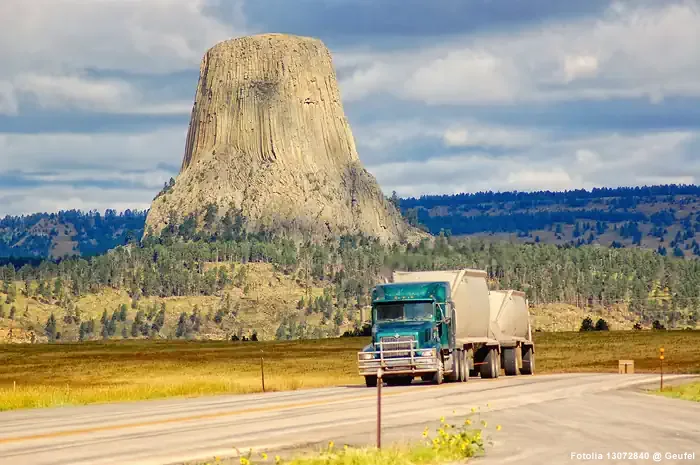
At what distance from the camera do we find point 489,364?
55.9 m

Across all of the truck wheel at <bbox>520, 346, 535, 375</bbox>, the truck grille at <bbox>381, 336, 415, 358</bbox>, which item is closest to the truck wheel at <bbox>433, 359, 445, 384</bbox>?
the truck grille at <bbox>381, 336, 415, 358</bbox>

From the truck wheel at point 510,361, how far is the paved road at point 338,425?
52.2ft

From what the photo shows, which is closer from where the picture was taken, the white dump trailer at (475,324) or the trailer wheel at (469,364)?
the white dump trailer at (475,324)

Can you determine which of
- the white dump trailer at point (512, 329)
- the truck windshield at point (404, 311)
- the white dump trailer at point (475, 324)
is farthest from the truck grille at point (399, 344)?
the white dump trailer at point (512, 329)

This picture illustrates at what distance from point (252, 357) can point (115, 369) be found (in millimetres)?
26977

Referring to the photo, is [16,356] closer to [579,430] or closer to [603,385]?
[603,385]

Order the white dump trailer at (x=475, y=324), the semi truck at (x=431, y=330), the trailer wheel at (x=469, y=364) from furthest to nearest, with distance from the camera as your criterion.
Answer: the trailer wheel at (x=469, y=364), the white dump trailer at (x=475, y=324), the semi truck at (x=431, y=330)

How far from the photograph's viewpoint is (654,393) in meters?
42.8

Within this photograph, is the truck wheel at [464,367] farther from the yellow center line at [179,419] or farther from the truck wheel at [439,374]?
the yellow center line at [179,419]

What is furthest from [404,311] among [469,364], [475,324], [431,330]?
[469,364]

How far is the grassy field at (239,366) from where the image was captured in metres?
54.1

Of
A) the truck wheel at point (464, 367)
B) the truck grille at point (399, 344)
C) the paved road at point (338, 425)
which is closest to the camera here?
the paved road at point (338, 425)

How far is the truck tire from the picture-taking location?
55.9 metres

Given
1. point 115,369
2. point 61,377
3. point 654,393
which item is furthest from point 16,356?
point 654,393
